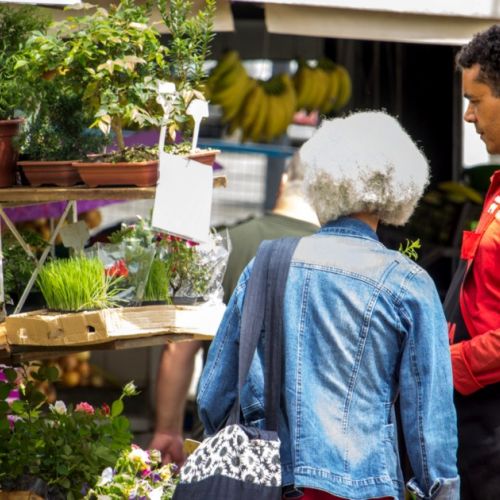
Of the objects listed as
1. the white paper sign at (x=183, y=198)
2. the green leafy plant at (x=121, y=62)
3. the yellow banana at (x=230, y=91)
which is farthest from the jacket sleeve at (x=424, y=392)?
the yellow banana at (x=230, y=91)

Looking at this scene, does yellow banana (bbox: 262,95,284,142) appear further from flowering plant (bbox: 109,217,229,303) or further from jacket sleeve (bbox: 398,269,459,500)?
jacket sleeve (bbox: 398,269,459,500)

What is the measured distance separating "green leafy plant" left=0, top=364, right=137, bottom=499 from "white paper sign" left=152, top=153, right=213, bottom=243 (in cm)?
53

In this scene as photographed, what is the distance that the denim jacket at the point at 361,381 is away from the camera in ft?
8.54

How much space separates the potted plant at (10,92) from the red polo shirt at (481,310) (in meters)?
1.27

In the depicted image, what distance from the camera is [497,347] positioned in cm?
309

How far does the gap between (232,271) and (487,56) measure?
1.56 metres

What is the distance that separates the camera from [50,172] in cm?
316

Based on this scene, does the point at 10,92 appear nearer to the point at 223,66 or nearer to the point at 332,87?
the point at 223,66

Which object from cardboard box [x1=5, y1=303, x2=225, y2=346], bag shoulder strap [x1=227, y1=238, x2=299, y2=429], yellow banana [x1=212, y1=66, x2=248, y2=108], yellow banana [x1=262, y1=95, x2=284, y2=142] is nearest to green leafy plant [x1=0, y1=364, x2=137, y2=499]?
cardboard box [x1=5, y1=303, x2=225, y2=346]

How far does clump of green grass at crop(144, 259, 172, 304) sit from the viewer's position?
10.4ft

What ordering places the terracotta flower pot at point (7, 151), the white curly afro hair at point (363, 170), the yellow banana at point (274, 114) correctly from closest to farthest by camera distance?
1. the white curly afro hair at point (363, 170)
2. the terracotta flower pot at point (7, 151)
3. the yellow banana at point (274, 114)

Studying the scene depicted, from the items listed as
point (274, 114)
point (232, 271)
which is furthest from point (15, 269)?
point (274, 114)

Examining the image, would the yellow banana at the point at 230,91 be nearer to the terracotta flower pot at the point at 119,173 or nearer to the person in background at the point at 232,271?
the person in background at the point at 232,271

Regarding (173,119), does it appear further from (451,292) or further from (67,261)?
(451,292)
